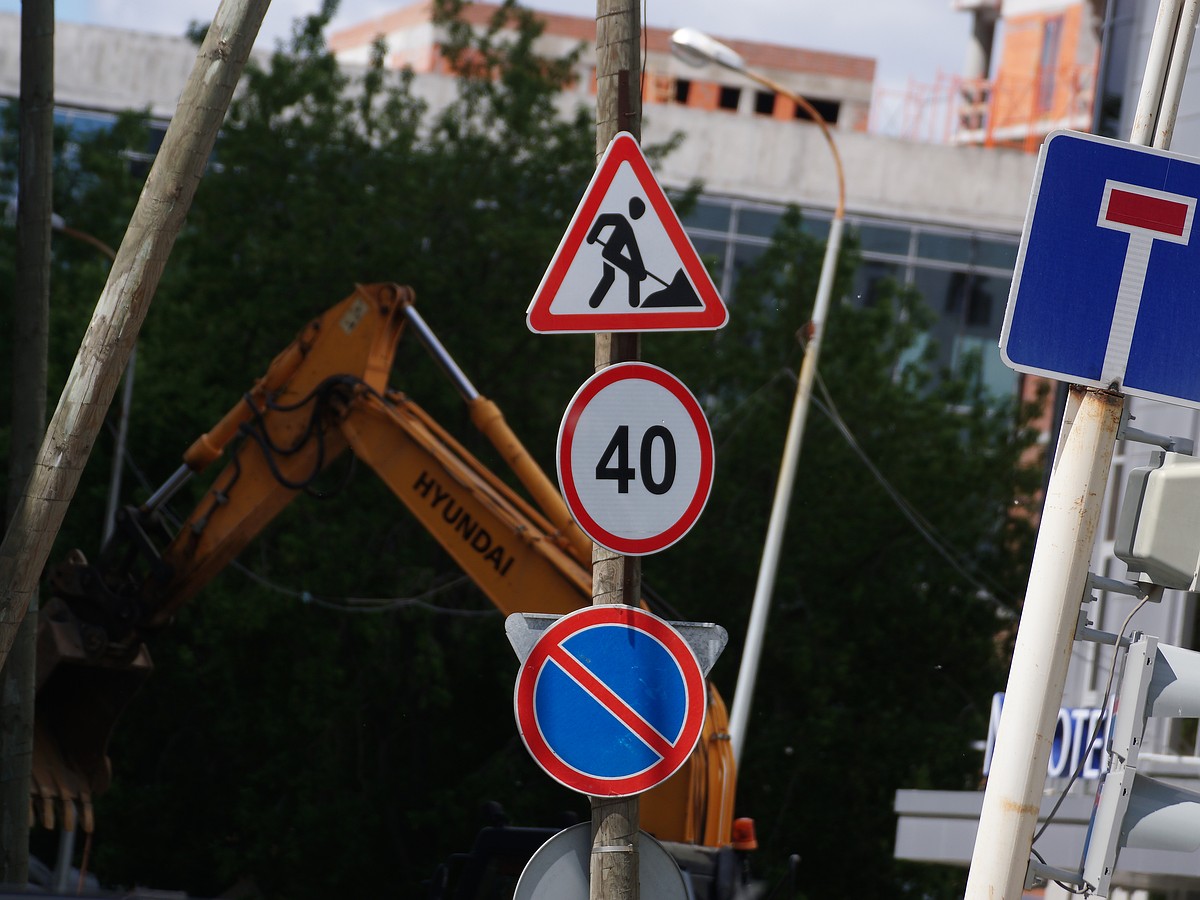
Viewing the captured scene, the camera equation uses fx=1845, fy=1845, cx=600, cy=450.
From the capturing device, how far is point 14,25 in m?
41.2

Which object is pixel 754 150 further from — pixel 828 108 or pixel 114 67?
pixel 828 108

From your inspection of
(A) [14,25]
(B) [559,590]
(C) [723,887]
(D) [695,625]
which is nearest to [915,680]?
(B) [559,590]

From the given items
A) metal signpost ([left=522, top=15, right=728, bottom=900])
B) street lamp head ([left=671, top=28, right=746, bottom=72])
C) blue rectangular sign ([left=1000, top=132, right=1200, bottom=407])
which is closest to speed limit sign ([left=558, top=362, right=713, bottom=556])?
metal signpost ([left=522, top=15, right=728, bottom=900])

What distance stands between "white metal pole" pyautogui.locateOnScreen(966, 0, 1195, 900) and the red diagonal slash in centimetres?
95

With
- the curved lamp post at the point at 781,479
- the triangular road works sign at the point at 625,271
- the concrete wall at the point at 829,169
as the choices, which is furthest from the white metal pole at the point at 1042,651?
the concrete wall at the point at 829,169

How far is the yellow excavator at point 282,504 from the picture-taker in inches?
513

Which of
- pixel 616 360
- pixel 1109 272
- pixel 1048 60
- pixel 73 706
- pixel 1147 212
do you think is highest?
pixel 1048 60

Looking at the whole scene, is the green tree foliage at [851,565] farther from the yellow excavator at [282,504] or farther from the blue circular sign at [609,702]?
the blue circular sign at [609,702]

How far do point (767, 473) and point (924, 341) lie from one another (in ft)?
42.0

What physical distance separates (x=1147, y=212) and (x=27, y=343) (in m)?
6.90

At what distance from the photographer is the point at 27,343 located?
33.1 ft

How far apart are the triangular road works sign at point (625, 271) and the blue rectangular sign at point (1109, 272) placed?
3.27 feet

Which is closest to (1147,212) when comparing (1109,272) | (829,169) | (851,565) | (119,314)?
(1109,272)

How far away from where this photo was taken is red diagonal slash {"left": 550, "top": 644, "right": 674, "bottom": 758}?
531 centimetres
